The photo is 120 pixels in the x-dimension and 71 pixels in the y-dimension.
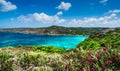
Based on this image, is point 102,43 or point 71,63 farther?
point 102,43

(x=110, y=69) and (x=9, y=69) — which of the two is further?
(x=9, y=69)

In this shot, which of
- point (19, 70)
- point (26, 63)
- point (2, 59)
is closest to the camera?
point (19, 70)

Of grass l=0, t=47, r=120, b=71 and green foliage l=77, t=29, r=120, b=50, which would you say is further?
green foliage l=77, t=29, r=120, b=50

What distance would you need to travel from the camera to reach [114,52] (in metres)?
7.46

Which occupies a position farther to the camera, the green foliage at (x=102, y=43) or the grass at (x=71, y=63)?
the green foliage at (x=102, y=43)

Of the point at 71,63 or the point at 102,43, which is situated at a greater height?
the point at 71,63

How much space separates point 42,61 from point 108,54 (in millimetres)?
2040

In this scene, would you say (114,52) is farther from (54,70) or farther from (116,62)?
(54,70)

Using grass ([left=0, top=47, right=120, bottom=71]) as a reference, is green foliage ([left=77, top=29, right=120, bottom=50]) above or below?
below

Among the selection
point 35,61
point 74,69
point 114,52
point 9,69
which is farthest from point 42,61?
point 114,52

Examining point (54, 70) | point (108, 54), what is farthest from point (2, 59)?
point (108, 54)

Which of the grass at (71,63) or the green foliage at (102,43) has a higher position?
the grass at (71,63)

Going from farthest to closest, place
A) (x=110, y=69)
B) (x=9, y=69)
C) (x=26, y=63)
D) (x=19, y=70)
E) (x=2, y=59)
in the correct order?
(x=2, y=59), (x=26, y=63), (x=9, y=69), (x=19, y=70), (x=110, y=69)

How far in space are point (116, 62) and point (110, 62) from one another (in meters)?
0.30
